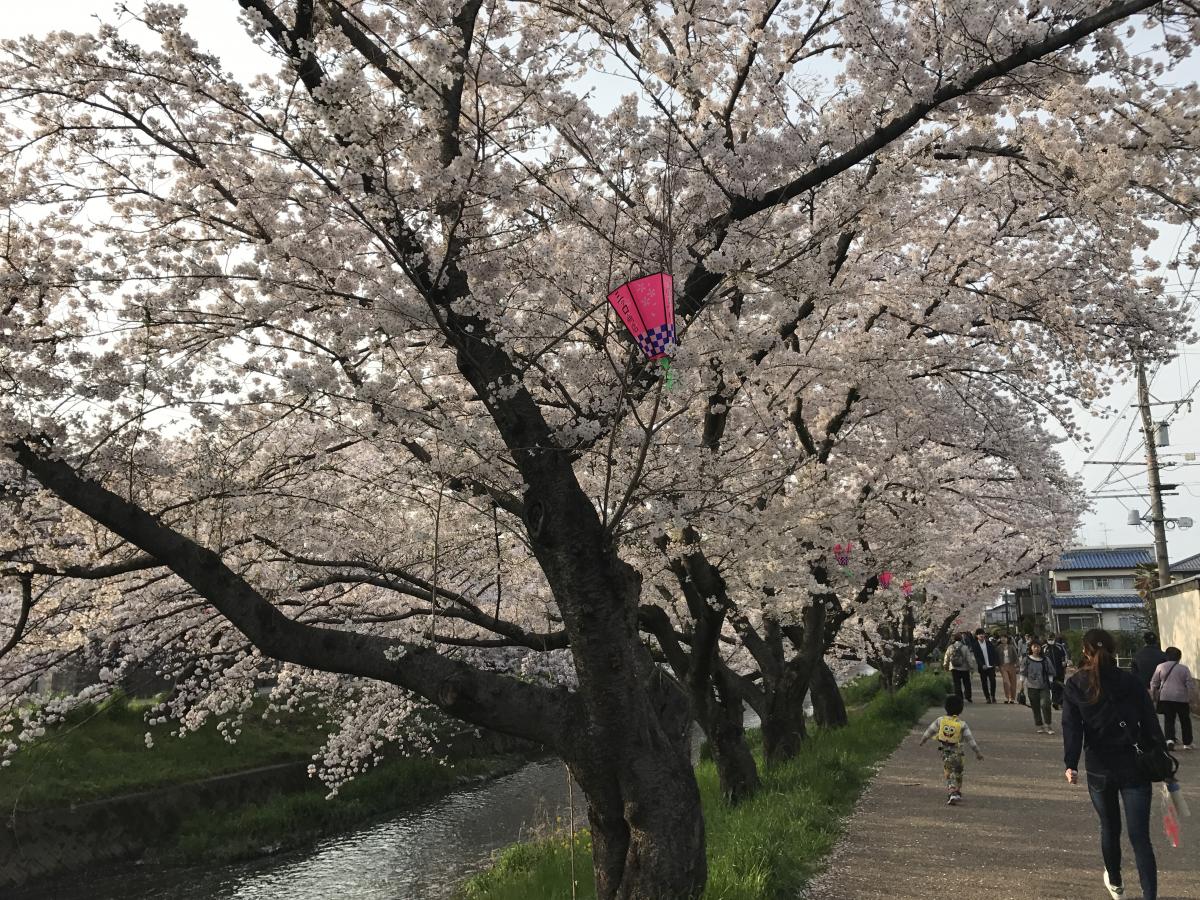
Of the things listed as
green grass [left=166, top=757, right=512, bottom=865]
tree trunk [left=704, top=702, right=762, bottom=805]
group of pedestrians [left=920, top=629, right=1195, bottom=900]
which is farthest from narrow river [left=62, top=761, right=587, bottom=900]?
group of pedestrians [left=920, top=629, right=1195, bottom=900]

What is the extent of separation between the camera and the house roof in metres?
31.7

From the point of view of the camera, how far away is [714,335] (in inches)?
284

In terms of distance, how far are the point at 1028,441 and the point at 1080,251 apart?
3758 mm

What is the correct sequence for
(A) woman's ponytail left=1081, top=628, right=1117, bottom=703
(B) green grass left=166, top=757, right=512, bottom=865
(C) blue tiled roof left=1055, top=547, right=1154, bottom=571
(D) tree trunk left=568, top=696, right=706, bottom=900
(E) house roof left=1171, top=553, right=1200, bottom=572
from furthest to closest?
(C) blue tiled roof left=1055, top=547, right=1154, bottom=571 → (E) house roof left=1171, top=553, right=1200, bottom=572 → (B) green grass left=166, top=757, right=512, bottom=865 → (A) woman's ponytail left=1081, top=628, right=1117, bottom=703 → (D) tree trunk left=568, top=696, right=706, bottom=900

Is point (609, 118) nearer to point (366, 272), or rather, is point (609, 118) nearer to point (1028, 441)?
point (366, 272)

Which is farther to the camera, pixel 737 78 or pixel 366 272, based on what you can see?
pixel 737 78

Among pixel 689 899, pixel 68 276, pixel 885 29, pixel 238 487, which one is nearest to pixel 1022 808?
pixel 689 899

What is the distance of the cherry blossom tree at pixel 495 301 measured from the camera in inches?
192

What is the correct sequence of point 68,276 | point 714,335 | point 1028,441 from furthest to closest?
point 1028,441
point 714,335
point 68,276

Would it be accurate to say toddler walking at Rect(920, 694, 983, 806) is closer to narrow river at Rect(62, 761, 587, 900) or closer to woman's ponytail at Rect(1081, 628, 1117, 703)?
woman's ponytail at Rect(1081, 628, 1117, 703)

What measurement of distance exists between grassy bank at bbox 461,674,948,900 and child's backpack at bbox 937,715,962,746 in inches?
47.1

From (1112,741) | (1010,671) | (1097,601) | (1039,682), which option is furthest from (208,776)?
(1097,601)

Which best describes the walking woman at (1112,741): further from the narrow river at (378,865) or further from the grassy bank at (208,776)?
the grassy bank at (208,776)

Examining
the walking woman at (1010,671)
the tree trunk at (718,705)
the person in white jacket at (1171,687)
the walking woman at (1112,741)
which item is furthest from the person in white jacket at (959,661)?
the walking woman at (1112,741)
